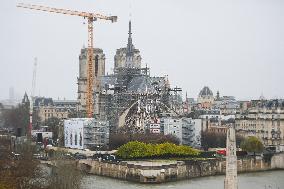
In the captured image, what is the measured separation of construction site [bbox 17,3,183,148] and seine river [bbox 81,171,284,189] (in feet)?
34.6

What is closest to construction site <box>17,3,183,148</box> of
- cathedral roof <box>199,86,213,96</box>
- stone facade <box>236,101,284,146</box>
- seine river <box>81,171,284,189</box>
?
stone facade <box>236,101,284,146</box>

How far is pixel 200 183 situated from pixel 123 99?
2015 centimetres

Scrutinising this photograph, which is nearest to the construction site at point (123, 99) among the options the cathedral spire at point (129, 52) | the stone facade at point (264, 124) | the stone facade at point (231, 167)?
the cathedral spire at point (129, 52)

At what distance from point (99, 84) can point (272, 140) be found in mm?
16273

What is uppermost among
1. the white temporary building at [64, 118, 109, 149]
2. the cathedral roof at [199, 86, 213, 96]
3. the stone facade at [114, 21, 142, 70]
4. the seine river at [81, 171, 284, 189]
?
the stone facade at [114, 21, 142, 70]

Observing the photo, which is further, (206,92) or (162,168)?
(206,92)

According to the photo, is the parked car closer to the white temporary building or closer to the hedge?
the hedge

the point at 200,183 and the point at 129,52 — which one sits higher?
the point at 129,52

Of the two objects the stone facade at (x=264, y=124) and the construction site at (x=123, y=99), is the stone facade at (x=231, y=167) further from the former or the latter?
the stone facade at (x=264, y=124)

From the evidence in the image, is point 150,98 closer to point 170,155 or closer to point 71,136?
point 71,136

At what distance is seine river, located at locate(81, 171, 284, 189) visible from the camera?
2894 cm

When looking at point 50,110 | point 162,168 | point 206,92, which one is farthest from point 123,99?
point 206,92

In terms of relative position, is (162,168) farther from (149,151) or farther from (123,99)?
(123,99)

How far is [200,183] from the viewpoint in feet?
101
